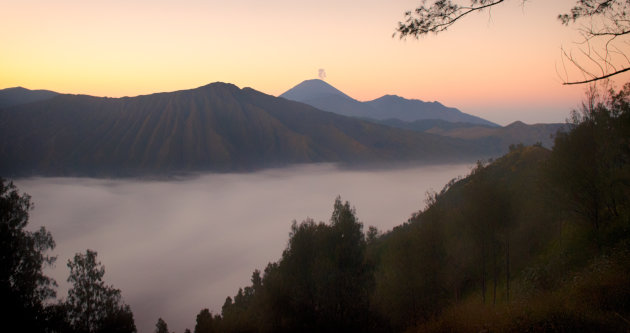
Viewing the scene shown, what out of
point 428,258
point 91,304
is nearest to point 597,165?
point 428,258

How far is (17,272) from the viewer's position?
1491 centimetres

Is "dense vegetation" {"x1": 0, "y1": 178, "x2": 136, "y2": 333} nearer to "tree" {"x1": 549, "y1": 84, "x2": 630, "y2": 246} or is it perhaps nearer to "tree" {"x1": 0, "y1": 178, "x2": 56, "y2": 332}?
"tree" {"x1": 0, "y1": 178, "x2": 56, "y2": 332}

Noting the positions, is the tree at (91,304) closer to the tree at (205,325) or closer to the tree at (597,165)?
the tree at (205,325)

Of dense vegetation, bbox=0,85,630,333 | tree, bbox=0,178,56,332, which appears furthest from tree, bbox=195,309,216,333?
tree, bbox=0,178,56,332

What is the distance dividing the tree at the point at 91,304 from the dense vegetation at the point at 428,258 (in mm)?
65

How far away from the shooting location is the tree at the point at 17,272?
40.7ft

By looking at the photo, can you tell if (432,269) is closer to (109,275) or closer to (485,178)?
(485,178)

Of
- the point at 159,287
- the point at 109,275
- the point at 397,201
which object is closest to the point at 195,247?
the point at 109,275

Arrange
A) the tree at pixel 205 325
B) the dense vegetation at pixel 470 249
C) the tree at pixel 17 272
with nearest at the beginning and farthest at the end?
the tree at pixel 17 272, the dense vegetation at pixel 470 249, the tree at pixel 205 325

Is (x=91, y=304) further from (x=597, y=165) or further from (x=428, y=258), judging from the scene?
(x=597, y=165)

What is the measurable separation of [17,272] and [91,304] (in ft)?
19.0

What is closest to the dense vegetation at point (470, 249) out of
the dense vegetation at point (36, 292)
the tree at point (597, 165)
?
the tree at point (597, 165)

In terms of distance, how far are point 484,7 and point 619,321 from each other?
251 inches

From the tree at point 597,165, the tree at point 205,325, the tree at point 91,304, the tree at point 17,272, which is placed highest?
the tree at point 597,165
